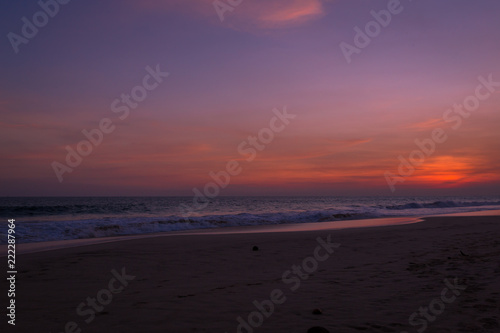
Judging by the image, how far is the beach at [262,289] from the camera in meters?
5.09

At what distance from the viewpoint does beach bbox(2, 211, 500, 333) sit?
5.09m

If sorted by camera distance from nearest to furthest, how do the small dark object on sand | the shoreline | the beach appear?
the small dark object on sand, the beach, the shoreline

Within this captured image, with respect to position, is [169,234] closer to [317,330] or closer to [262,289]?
[262,289]

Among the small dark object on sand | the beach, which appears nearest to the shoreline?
the beach

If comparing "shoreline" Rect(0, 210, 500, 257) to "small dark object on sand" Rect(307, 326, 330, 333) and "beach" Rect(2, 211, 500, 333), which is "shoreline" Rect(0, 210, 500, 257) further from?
"small dark object on sand" Rect(307, 326, 330, 333)

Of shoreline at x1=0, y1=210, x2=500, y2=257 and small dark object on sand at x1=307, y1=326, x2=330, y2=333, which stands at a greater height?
shoreline at x1=0, y1=210, x2=500, y2=257

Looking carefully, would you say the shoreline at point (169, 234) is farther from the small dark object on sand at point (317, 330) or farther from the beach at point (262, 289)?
the small dark object on sand at point (317, 330)

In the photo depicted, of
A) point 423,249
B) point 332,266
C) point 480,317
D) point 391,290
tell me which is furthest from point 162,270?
point 423,249

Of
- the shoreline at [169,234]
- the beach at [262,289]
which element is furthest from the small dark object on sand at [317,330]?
the shoreline at [169,234]

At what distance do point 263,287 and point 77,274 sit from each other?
428cm

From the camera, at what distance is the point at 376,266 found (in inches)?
348

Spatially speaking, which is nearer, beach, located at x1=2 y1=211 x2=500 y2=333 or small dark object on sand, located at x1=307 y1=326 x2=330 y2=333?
small dark object on sand, located at x1=307 y1=326 x2=330 y2=333

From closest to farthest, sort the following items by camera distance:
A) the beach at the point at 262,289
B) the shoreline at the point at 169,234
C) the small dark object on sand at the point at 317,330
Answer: the small dark object on sand at the point at 317,330
the beach at the point at 262,289
the shoreline at the point at 169,234

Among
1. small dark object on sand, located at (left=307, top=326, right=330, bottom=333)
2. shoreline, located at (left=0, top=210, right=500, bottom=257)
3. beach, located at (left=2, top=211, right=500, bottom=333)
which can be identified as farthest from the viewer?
shoreline, located at (left=0, top=210, right=500, bottom=257)
